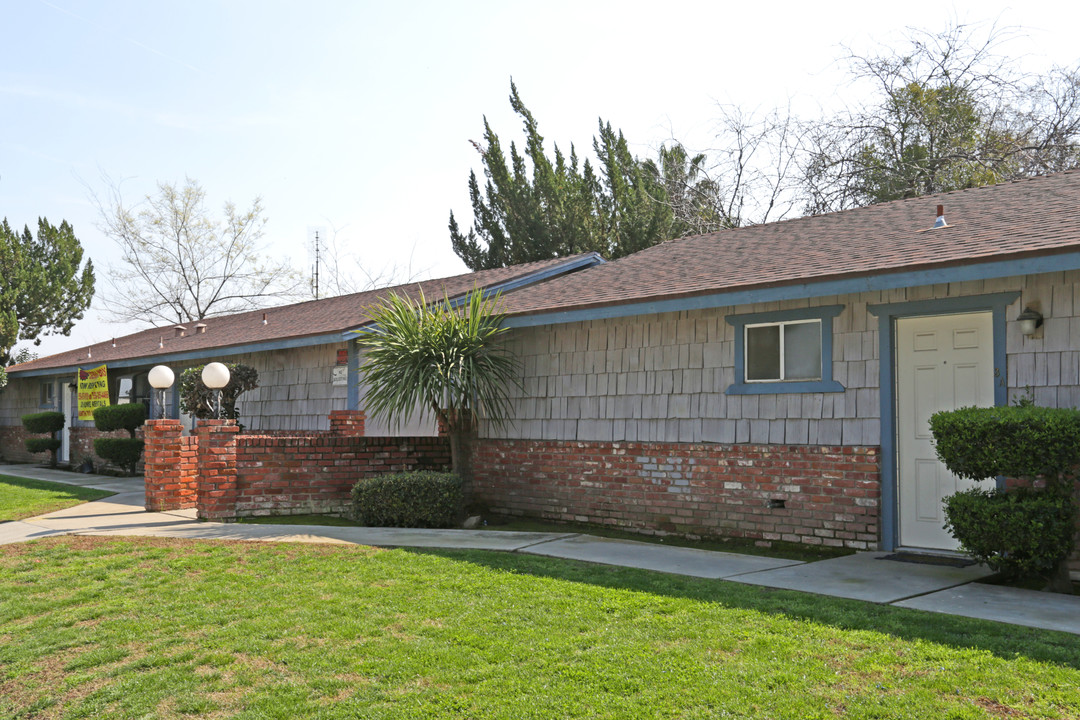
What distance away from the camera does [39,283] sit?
110ft

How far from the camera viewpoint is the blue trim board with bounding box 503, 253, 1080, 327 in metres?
6.36

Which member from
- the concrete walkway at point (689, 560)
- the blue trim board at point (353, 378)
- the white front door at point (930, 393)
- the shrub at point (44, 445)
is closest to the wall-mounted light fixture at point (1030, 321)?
the white front door at point (930, 393)

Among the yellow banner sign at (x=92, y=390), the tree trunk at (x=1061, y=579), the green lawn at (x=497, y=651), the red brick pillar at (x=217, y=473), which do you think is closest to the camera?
the green lawn at (x=497, y=651)

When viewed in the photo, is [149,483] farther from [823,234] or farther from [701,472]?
[823,234]

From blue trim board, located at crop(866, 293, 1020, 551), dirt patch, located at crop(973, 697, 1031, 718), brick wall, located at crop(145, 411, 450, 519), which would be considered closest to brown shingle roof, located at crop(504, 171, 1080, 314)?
blue trim board, located at crop(866, 293, 1020, 551)

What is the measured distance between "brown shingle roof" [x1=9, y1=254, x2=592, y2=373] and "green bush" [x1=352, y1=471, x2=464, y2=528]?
2.85 metres

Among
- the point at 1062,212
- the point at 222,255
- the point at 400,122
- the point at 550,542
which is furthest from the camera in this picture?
the point at 222,255

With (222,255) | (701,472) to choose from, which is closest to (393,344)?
(701,472)

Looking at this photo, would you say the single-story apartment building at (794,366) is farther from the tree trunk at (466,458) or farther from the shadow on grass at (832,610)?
the shadow on grass at (832,610)

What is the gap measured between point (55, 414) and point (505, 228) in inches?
537

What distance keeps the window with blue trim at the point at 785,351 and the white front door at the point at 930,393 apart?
2.08 feet

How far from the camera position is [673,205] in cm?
2592

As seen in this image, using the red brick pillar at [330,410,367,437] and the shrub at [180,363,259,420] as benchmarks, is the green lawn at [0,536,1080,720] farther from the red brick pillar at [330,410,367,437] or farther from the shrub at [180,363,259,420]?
the shrub at [180,363,259,420]

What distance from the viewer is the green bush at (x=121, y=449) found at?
→ 57.3 ft
